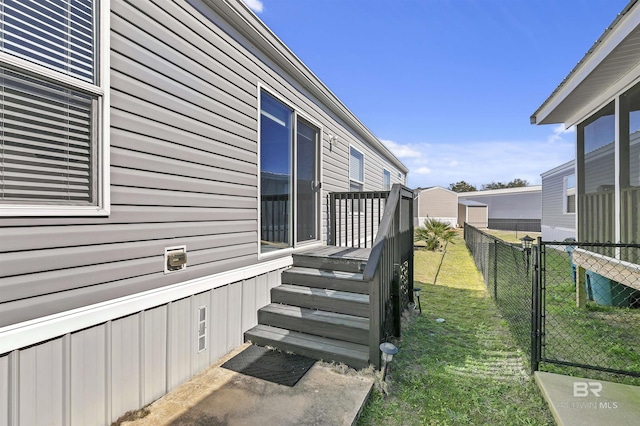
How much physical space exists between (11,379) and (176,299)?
96 centimetres

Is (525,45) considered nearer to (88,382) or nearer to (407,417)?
(407,417)

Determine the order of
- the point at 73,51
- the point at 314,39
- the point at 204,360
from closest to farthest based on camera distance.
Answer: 1. the point at 73,51
2. the point at 204,360
3. the point at 314,39

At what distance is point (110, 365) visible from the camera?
1.92 metres

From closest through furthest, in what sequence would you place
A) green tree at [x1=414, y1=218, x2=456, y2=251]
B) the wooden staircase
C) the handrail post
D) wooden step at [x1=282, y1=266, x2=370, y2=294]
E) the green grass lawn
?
the green grass lawn
the wooden staircase
wooden step at [x1=282, y1=266, x2=370, y2=294]
the handrail post
green tree at [x1=414, y1=218, x2=456, y2=251]

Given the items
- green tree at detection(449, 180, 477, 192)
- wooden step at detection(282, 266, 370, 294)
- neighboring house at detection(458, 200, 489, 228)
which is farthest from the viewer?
green tree at detection(449, 180, 477, 192)

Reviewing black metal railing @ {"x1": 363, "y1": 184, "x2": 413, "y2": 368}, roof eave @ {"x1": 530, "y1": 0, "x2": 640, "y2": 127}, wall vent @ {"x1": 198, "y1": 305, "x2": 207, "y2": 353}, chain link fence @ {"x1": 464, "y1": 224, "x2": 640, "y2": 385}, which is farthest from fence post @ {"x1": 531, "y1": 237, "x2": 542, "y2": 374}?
wall vent @ {"x1": 198, "y1": 305, "x2": 207, "y2": 353}

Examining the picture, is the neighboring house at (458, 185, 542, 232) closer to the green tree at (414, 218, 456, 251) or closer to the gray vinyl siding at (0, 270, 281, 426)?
the green tree at (414, 218, 456, 251)

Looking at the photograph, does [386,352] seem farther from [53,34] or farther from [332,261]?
[53,34]

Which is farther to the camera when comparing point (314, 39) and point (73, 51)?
point (314, 39)

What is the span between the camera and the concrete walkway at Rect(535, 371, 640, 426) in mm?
1916

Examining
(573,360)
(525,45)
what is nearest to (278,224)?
(573,360)

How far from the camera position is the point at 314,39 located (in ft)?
26.3

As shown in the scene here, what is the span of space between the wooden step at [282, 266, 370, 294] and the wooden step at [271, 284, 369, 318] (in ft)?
0.16

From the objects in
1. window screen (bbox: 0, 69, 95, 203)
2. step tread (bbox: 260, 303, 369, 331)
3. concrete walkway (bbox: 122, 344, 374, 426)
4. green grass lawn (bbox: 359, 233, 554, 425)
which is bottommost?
green grass lawn (bbox: 359, 233, 554, 425)
